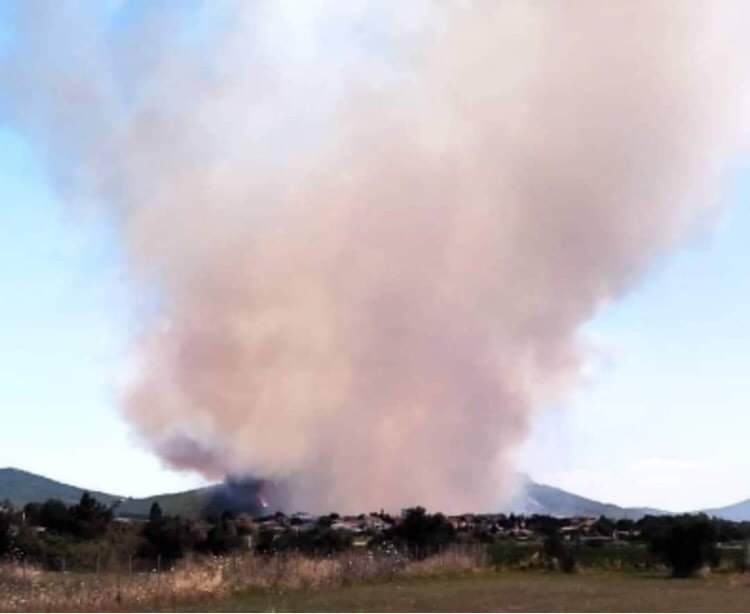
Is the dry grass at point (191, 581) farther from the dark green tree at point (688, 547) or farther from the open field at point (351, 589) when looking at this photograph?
the dark green tree at point (688, 547)

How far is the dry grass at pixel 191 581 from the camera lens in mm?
24234

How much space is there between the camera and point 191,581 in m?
27.2

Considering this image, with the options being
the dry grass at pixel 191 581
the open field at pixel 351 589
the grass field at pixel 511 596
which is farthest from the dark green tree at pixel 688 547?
the dry grass at pixel 191 581

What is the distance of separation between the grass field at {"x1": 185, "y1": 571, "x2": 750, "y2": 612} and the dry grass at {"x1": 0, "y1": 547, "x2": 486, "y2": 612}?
2.08 feet

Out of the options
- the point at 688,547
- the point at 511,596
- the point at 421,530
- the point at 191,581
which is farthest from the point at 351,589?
the point at 421,530

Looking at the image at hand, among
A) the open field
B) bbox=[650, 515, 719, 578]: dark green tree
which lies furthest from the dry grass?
bbox=[650, 515, 719, 578]: dark green tree

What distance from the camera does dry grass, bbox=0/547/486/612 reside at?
2423 cm

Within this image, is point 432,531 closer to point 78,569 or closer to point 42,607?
point 78,569

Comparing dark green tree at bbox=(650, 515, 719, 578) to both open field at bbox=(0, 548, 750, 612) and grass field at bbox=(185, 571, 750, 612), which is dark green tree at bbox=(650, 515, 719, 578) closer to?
open field at bbox=(0, 548, 750, 612)

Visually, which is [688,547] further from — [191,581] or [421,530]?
[191,581]

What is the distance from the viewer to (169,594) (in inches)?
1032

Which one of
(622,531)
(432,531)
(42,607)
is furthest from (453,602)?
(622,531)

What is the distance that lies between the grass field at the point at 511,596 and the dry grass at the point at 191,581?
633 millimetres

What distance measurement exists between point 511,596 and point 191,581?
7.57 meters
